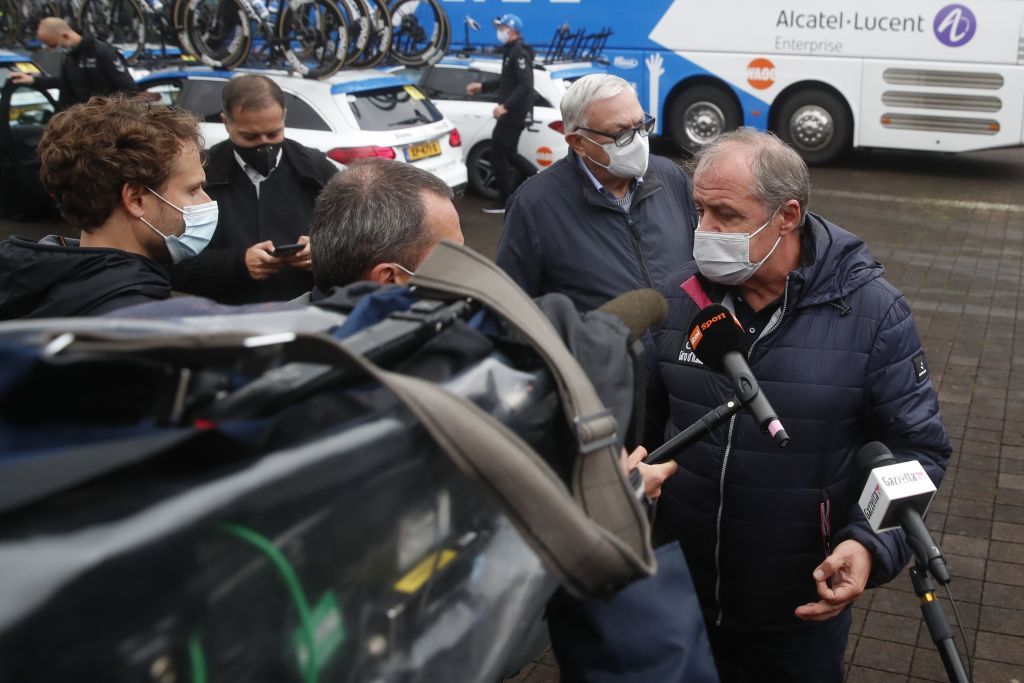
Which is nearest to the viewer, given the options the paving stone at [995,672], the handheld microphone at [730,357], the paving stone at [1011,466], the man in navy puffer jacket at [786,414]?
the handheld microphone at [730,357]

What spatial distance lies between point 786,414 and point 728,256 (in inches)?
17.0

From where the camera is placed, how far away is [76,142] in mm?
2504

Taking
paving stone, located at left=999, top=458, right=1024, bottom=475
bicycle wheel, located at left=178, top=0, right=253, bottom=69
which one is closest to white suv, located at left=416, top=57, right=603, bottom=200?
bicycle wheel, located at left=178, top=0, right=253, bottom=69

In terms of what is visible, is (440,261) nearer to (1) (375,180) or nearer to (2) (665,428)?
(1) (375,180)

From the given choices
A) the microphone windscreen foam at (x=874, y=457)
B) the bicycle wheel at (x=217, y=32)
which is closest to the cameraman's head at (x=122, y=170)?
the microphone windscreen foam at (x=874, y=457)

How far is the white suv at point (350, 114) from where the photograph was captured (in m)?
9.25

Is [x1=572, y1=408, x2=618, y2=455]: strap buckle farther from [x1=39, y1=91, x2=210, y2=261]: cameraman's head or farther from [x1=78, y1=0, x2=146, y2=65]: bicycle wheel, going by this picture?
[x1=78, y1=0, x2=146, y2=65]: bicycle wheel

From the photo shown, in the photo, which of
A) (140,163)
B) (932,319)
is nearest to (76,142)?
(140,163)

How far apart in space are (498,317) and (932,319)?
7335 mm

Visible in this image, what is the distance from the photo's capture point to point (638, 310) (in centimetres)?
134

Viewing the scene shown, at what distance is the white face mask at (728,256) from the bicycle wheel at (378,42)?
8683 millimetres

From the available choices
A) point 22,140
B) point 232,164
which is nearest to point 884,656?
point 232,164

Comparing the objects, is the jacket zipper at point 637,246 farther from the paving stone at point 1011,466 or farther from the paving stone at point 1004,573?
the paving stone at point 1011,466

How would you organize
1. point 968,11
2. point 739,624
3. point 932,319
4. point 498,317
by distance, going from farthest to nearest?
point 968,11 < point 932,319 < point 739,624 < point 498,317
